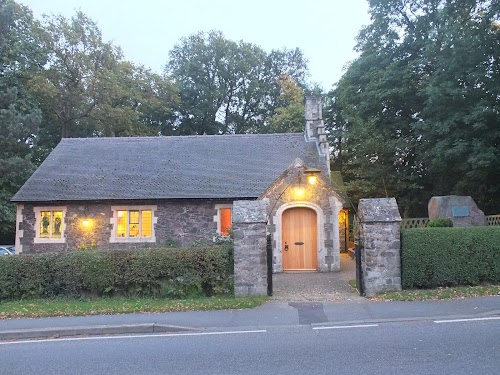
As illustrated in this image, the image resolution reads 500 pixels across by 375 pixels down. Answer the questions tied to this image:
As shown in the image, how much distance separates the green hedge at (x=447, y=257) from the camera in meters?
12.0

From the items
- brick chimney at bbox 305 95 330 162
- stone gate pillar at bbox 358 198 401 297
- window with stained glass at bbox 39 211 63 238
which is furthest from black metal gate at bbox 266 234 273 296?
window with stained glass at bbox 39 211 63 238

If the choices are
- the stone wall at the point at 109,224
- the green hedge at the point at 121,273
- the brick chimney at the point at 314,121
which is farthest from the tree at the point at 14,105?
the brick chimney at the point at 314,121

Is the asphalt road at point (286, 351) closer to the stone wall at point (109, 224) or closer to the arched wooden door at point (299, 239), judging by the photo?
the arched wooden door at point (299, 239)

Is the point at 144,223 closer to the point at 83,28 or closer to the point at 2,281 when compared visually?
the point at 2,281

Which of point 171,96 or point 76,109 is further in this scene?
point 171,96

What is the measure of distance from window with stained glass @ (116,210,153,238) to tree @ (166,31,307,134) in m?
27.2

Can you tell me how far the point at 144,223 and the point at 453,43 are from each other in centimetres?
1773

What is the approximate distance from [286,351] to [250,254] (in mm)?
5239

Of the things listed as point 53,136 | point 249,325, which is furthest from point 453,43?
point 53,136

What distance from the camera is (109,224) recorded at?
20688 millimetres

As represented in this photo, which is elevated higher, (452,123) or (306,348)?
(452,123)

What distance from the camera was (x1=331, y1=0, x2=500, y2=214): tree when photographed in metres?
21.3

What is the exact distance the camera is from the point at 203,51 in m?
49.0

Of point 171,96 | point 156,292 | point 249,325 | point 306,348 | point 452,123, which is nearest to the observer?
point 306,348
